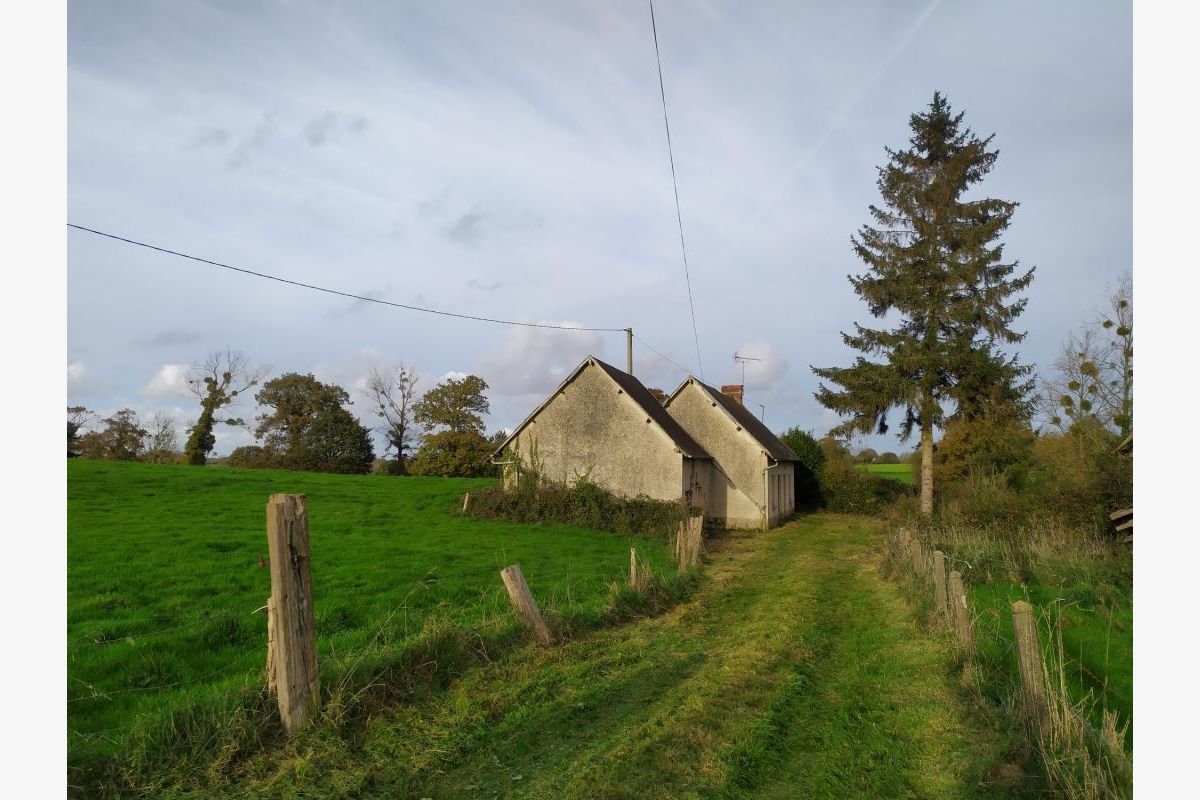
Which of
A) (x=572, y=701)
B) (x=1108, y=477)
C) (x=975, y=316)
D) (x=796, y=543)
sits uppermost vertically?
(x=975, y=316)

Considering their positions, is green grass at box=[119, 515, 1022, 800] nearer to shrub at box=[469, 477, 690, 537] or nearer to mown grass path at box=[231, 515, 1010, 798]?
mown grass path at box=[231, 515, 1010, 798]

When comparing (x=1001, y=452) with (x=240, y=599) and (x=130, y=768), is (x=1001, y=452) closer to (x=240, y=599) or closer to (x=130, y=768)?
(x=240, y=599)

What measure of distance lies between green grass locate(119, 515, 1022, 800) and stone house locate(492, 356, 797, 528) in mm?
15713

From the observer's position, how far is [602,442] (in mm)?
26219

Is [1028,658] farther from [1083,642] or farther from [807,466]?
[807,466]

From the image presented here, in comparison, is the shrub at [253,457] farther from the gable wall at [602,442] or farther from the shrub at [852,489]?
the shrub at [852,489]

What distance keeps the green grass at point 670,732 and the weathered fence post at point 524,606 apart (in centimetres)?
32

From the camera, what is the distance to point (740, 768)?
17.4 feet

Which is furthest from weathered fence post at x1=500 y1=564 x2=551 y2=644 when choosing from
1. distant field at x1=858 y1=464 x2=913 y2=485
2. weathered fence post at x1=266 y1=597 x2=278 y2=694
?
distant field at x1=858 y1=464 x2=913 y2=485

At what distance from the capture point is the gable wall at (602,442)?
82.3ft

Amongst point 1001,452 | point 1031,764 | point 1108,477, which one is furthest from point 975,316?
point 1031,764

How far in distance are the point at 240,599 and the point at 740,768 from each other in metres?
8.93

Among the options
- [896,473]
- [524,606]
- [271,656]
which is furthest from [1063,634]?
[896,473]

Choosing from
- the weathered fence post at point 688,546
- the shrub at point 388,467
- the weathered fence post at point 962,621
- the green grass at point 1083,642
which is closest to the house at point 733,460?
the weathered fence post at point 688,546
